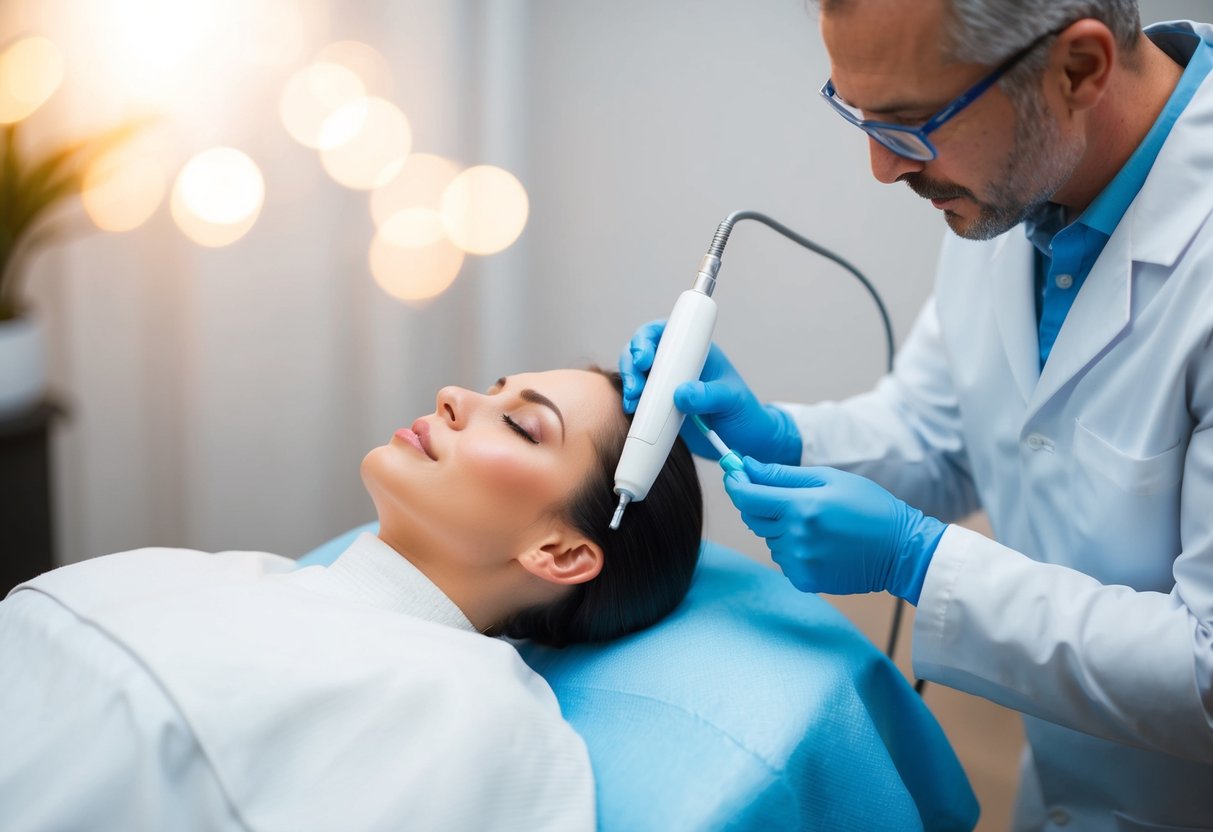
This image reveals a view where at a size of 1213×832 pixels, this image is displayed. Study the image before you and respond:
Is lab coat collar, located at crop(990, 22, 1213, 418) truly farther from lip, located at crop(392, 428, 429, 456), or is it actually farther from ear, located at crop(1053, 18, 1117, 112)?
lip, located at crop(392, 428, 429, 456)

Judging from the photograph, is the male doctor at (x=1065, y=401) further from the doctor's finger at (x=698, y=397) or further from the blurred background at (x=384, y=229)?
the blurred background at (x=384, y=229)

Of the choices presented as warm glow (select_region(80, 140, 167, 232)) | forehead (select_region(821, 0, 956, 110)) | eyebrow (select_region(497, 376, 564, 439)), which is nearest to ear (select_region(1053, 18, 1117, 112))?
forehead (select_region(821, 0, 956, 110))

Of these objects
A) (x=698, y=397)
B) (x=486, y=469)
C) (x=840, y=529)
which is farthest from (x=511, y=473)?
(x=840, y=529)

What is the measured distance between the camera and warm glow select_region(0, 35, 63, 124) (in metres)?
1.88

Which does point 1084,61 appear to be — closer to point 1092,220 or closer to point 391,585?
point 1092,220

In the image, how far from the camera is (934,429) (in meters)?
1.51

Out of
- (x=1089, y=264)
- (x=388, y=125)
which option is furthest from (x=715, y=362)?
(x=388, y=125)

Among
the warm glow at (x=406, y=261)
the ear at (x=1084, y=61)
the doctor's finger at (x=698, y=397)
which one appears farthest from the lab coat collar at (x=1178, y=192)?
the warm glow at (x=406, y=261)

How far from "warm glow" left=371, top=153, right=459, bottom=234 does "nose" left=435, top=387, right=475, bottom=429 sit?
921mm

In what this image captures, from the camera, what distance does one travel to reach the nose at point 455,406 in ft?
4.03

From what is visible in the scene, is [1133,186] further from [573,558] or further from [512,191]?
[512,191]

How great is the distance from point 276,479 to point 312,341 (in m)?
0.32

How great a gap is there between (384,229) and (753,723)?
4.58ft

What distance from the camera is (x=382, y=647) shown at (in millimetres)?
1011
